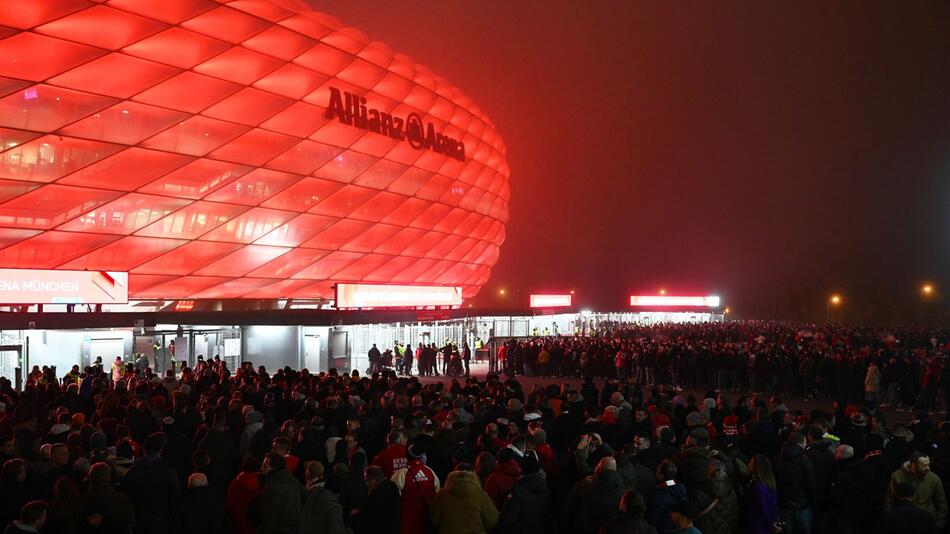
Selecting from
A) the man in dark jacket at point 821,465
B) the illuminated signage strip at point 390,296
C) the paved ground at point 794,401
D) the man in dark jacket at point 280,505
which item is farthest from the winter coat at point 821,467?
the illuminated signage strip at point 390,296

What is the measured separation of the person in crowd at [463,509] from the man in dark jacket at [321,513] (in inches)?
33.5

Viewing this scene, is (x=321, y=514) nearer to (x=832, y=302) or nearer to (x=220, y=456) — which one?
(x=220, y=456)

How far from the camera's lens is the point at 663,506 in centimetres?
699

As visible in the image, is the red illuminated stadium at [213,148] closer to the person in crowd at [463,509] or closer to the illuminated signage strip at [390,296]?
the illuminated signage strip at [390,296]

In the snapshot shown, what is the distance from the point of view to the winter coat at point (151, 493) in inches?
306

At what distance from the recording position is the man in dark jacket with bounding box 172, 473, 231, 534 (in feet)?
23.2

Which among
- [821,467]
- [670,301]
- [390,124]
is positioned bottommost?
[821,467]

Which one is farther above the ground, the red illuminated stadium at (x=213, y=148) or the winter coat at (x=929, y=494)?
the red illuminated stadium at (x=213, y=148)

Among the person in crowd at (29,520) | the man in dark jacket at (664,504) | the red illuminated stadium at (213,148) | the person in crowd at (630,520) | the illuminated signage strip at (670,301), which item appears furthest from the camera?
the illuminated signage strip at (670,301)

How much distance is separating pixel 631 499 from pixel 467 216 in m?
42.0

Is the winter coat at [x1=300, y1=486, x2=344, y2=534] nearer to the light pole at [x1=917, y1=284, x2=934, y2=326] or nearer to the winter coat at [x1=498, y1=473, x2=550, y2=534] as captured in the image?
the winter coat at [x1=498, y1=473, x2=550, y2=534]

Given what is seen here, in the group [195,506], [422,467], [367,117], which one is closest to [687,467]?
[422,467]

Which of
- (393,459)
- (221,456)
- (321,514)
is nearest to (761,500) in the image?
(393,459)

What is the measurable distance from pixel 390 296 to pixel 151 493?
29.7 m
